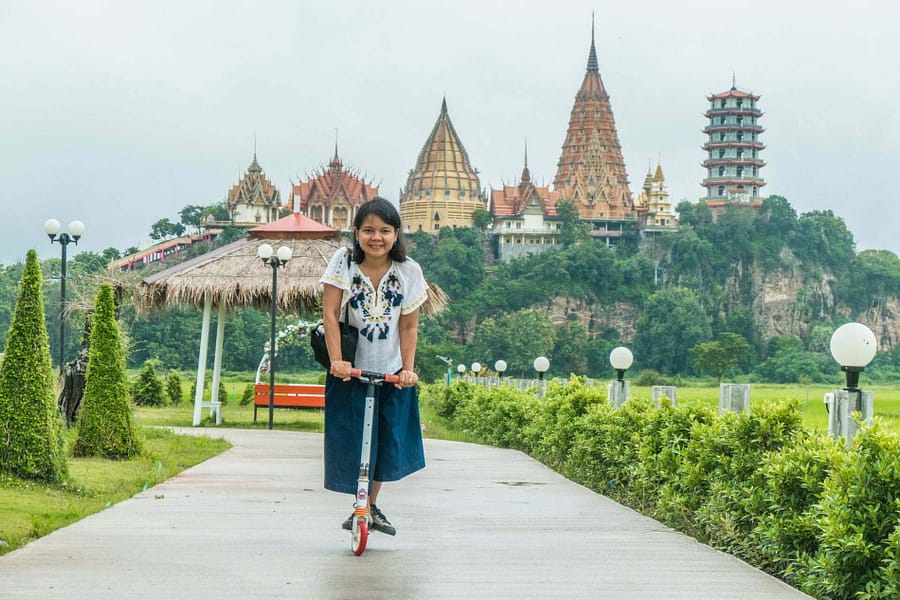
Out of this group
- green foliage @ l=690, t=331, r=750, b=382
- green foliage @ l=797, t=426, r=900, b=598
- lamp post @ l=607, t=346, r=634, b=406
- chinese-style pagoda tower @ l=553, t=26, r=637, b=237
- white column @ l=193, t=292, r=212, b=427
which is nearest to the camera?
green foliage @ l=797, t=426, r=900, b=598

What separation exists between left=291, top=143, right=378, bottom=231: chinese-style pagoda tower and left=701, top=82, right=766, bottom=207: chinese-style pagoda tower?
78.1 ft

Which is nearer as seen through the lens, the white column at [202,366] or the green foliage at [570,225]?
the white column at [202,366]

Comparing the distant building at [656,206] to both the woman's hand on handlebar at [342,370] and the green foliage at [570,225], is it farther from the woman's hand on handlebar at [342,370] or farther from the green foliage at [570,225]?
the woman's hand on handlebar at [342,370]

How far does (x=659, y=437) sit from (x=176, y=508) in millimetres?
2163

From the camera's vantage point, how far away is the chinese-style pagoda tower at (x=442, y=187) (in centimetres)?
7650

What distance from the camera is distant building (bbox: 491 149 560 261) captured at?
7725cm

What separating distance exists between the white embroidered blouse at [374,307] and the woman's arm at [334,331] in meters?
0.02

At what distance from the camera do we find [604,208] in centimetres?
7969

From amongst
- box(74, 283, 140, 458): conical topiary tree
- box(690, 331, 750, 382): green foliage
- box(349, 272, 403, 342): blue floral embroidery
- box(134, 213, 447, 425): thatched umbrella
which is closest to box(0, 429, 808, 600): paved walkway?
box(349, 272, 403, 342): blue floral embroidery

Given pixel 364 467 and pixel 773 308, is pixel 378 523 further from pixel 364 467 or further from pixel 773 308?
pixel 773 308

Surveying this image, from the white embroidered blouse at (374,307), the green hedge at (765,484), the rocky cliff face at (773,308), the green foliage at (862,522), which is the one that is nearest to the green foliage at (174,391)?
the green hedge at (765,484)

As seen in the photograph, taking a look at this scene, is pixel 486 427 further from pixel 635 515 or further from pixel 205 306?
pixel 635 515

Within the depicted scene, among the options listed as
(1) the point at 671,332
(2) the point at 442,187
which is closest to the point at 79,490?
(1) the point at 671,332

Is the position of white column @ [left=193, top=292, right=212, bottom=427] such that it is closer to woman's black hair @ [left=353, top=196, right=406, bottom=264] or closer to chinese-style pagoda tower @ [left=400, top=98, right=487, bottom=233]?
woman's black hair @ [left=353, top=196, right=406, bottom=264]
